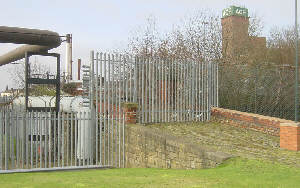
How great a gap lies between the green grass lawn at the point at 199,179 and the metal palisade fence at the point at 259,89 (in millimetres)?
7158

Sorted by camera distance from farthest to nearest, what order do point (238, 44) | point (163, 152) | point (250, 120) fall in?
1. point (238, 44)
2. point (250, 120)
3. point (163, 152)

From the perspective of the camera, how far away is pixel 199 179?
616cm

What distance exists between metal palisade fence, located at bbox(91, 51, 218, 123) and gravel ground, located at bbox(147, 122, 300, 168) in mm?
513

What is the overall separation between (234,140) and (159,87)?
3.35 metres

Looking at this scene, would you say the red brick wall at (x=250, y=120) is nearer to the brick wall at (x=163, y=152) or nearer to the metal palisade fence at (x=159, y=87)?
the metal palisade fence at (x=159, y=87)

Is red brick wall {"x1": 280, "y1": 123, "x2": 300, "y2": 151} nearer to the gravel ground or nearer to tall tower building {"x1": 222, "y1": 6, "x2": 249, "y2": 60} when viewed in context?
the gravel ground

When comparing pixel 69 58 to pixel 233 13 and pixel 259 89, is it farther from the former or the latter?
pixel 259 89

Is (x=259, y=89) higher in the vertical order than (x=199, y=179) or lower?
higher

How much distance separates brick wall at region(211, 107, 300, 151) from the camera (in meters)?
9.05

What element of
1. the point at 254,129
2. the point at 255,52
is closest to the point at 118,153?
the point at 254,129

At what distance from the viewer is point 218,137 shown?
1039cm

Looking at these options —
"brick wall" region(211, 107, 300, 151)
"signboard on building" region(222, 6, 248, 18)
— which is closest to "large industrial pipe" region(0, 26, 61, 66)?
"brick wall" region(211, 107, 300, 151)

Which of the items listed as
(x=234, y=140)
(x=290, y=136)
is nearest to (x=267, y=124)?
(x=234, y=140)

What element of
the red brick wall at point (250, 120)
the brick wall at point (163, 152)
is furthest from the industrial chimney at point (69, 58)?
the brick wall at point (163, 152)
